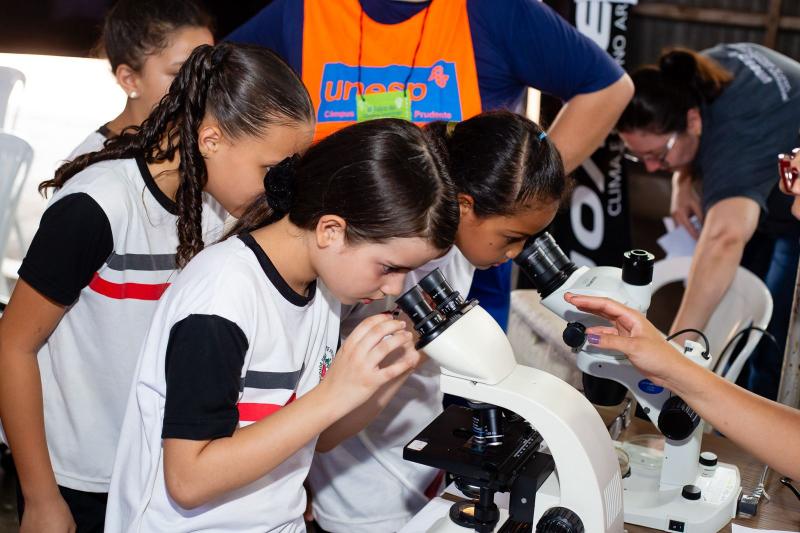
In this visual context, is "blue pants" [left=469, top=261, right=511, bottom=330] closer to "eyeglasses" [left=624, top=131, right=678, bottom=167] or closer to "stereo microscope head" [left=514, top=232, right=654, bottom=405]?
"stereo microscope head" [left=514, top=232, right=654, bottom=405]

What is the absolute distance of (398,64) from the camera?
207cm

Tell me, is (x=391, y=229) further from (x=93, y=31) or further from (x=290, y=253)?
(x=93, y=31)

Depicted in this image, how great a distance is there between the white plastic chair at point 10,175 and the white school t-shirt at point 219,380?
1752mm

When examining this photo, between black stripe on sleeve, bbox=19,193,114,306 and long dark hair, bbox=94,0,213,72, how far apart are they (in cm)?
57

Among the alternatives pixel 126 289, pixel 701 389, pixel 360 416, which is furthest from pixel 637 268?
pixel 126 289

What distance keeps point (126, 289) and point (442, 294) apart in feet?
2.06

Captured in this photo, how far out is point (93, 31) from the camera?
291 centimetres

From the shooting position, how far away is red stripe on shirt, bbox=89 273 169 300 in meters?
1.53

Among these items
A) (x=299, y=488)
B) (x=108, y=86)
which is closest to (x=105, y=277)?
(x=299, y=488)

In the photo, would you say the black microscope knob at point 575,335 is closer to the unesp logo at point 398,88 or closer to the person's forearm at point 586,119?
the unesp logo at point 398,88

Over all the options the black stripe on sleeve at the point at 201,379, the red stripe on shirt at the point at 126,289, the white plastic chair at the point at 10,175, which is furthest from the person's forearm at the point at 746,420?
the white plastic chair at the point at 10,175

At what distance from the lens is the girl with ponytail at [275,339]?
1.18 meters

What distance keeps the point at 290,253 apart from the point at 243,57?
418 millimetres

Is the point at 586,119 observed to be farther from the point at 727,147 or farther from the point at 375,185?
the point at 375,185
